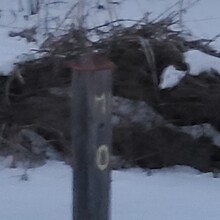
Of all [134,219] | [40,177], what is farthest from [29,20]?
[134,219]

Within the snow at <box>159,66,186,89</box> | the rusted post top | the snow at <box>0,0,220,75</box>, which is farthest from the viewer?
the snow at <box>0,0,220,75</box>

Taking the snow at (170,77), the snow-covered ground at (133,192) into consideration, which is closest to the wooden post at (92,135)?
the snow-covered ground at (133,192)

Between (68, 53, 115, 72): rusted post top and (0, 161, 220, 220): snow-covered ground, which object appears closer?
(68, 53, 115, 72): rusted post top

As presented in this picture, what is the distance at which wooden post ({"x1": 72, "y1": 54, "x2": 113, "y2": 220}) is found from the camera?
3.85 meters

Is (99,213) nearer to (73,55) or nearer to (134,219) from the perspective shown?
(134,219)

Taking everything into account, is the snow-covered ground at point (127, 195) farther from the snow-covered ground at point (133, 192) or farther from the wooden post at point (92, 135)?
the wooden post at point (92, 135)

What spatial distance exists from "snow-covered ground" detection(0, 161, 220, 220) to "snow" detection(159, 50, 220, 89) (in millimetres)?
573

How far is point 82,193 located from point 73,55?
8.74 feet

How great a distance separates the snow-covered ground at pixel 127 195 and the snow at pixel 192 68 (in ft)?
1.88

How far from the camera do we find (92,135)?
388 cm

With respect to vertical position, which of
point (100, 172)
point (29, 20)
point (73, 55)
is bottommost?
point (29, 20)

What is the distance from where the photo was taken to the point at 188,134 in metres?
6.26

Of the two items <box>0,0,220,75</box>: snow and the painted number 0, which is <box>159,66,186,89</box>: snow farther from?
the painted number 0

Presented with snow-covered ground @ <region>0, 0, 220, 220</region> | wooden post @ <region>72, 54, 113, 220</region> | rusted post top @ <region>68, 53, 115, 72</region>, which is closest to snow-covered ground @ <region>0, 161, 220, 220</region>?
snow-covered ground @ <region>0, 0, 220, 220</region>
